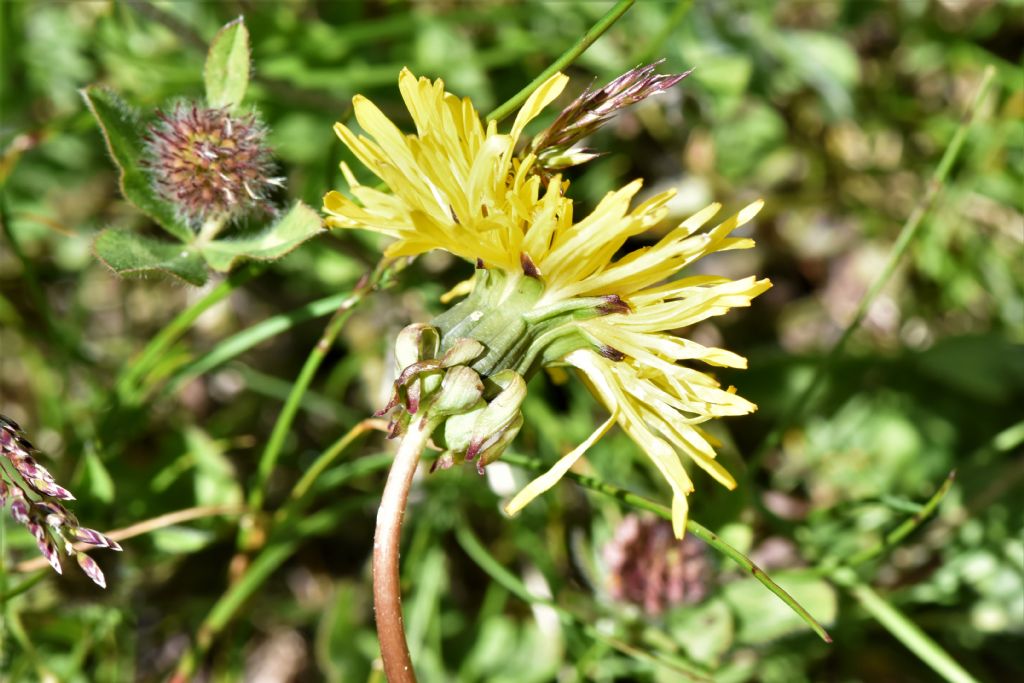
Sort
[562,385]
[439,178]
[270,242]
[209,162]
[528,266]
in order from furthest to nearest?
1. [562,385]
2. [270,242]
3. [209,162]
4. [528,266]
5. [439,178]

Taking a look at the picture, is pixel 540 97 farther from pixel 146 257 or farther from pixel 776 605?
pixel 776 605

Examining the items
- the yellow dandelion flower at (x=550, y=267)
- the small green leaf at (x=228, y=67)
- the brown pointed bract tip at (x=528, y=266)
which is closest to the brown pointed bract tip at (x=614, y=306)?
the yellow dandelion flower at (x=550, y=267)

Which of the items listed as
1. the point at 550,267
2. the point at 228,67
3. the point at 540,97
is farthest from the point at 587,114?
the point at 228,67

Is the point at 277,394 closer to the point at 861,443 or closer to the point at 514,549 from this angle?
the point at 514,549

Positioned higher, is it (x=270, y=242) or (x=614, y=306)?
(x=270, y=242)

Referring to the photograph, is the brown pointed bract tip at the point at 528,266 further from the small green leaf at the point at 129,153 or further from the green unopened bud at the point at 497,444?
the small green leaf at the point at 129,153
